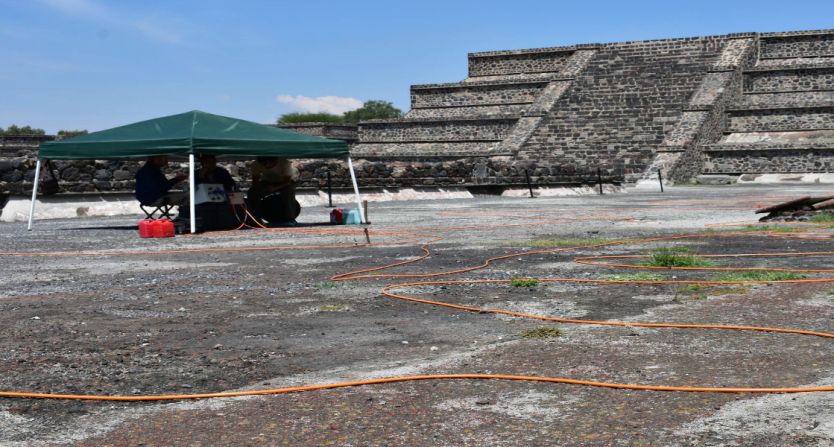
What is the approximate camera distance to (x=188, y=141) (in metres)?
15.5

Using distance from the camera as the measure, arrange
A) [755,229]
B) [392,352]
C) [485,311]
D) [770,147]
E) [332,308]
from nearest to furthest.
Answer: [392,352], [485,311], [332,308], [755,229], [770,147]

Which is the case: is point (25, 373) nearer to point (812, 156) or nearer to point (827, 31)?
point (812, 156)

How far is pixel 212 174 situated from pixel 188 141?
128 cm

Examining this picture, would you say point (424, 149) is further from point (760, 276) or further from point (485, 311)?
point (485, 311)

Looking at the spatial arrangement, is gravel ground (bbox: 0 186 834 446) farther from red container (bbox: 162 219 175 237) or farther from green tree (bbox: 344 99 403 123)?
green tree (bbox: 344 99 403 123)

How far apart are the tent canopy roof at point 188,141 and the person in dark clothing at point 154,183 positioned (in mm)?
718

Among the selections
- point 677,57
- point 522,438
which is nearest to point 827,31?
point 677,57

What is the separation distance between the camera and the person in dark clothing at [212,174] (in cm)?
1661

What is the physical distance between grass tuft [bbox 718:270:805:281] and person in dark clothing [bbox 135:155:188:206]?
1000 cm

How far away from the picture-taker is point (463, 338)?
6.33 m

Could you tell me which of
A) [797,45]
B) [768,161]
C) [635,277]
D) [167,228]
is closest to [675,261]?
[635,277]

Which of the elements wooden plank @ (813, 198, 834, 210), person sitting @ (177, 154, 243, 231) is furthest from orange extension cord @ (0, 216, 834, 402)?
wooden plank @ (813, 198, 834, 210)

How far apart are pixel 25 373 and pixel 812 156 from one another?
3605 cm

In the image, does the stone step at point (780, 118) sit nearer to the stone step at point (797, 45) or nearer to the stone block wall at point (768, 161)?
the stone block wall at point (768, 161)
